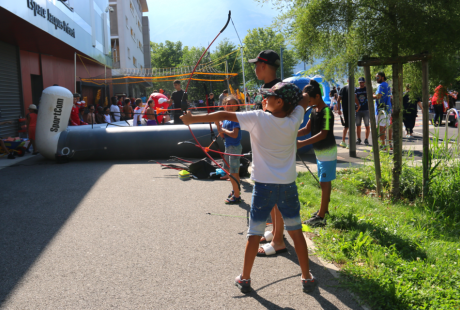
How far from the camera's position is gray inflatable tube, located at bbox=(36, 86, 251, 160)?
10.1 metres

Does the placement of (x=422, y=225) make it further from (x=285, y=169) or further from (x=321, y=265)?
(x=285, y=169)

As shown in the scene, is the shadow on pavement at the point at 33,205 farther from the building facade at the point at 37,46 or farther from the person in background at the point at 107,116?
the person in background at the point at 107,116

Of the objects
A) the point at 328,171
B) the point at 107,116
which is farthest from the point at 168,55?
the point at 328,171

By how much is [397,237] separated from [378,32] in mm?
2740

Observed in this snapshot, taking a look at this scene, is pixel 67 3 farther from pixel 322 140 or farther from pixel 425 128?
pixel 425 128

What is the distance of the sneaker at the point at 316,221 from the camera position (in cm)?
461

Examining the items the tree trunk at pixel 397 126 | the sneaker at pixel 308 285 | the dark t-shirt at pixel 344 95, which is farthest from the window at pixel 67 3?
the sneaker at pixel 308 285

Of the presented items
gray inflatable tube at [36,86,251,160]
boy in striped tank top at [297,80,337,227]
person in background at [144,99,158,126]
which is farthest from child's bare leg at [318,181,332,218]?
person in background at [144,99,158,126]

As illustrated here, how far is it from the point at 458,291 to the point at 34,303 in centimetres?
327

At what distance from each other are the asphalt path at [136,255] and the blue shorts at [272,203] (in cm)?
55

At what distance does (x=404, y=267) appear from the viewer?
10.9ft

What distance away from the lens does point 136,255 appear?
3932 mm

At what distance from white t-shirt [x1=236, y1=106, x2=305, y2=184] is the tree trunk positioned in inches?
114

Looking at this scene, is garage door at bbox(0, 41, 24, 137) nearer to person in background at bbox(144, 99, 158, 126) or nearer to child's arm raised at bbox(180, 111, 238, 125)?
person in background at bbox(144, 99, 158, 126)
